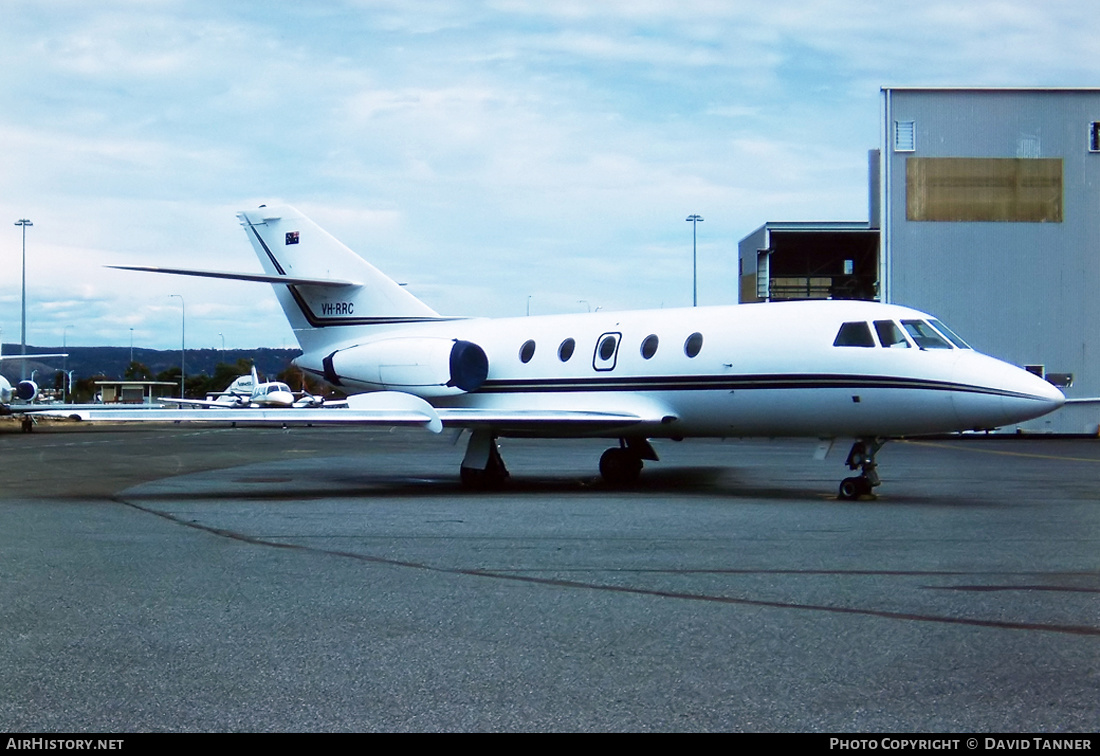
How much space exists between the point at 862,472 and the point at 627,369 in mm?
3893

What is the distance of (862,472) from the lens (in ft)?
48.2

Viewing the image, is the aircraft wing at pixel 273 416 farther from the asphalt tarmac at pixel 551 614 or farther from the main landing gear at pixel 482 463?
the main landing gear at pixel 482 463

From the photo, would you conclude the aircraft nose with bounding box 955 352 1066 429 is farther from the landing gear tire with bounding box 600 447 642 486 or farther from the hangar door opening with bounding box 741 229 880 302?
the hangar door opening with bounding box 741 229 880 302

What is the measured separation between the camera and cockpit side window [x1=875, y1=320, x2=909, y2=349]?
14.6 meters

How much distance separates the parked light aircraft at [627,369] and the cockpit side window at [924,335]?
0.02 meters

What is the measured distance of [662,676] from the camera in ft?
17.8

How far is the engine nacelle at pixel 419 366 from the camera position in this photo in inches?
741

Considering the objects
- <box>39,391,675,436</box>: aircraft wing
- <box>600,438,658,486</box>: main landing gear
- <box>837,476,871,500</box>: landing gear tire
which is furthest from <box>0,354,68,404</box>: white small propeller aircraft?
<box>837,476,871,500</box>: landing gear tire

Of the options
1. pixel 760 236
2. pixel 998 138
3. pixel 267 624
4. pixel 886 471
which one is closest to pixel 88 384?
pixel 760 236

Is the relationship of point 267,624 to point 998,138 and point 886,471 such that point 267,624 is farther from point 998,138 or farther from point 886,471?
point 998,138

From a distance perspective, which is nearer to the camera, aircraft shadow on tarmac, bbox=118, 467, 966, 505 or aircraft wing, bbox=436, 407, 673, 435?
aircraft shadow on tarmac, bbox=118, 467, 966, 505

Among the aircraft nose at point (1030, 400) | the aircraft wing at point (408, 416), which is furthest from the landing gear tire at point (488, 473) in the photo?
the aircraft nose at point (1030, 400)

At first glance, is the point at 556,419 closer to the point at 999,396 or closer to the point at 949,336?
the point at 949,336

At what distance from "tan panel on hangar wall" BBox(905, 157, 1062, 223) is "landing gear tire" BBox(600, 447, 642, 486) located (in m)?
22.3
